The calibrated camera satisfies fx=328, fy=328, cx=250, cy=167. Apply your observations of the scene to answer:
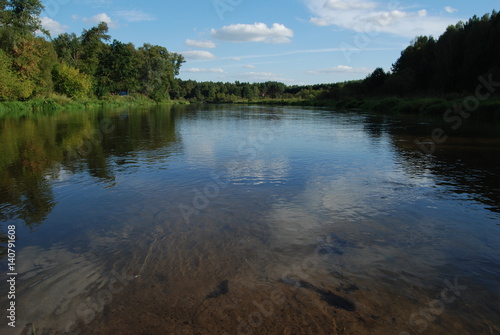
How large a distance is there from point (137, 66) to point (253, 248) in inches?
3733

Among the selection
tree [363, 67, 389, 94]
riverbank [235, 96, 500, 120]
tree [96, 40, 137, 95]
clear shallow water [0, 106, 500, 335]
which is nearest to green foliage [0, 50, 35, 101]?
clear shallow water [0, 106, 500, 335]

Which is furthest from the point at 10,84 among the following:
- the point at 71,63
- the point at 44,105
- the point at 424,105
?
the point at 424,105

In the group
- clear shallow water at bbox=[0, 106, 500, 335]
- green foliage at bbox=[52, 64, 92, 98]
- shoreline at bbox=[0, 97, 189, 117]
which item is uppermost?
green foliage at bbox=[52, 64, 92, 98]

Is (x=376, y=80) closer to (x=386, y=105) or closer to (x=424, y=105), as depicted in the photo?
(x=386, y=105)

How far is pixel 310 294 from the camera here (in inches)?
149

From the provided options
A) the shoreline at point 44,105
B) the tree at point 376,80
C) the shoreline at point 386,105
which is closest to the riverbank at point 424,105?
the shoreline at point 386,105

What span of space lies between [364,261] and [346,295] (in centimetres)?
93

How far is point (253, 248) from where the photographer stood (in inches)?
193

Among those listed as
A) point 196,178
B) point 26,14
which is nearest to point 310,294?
point 196,178

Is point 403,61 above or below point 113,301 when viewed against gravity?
above

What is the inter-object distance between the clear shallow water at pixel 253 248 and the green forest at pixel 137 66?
36.6 meters

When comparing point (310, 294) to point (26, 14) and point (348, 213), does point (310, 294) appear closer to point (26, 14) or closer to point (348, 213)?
point (348, 213)

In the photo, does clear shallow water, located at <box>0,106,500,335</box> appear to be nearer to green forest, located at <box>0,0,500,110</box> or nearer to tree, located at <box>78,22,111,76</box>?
green forest, located at <box>0,0,500,110</box>

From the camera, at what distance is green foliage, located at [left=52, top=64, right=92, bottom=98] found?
53625 mm
